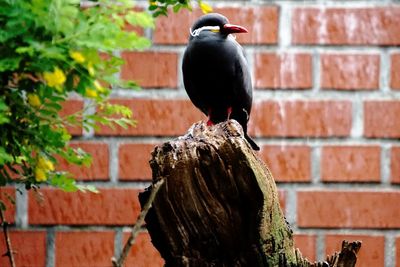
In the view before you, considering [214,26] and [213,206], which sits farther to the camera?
[214,26]

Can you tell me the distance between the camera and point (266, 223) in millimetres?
787

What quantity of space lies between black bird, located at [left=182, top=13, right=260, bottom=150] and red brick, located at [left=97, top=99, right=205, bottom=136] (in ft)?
0.99

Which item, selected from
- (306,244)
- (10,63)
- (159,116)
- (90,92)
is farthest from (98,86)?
(306,244)

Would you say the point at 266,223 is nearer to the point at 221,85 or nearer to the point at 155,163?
the point at 155,163

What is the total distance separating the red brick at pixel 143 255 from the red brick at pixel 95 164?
142mm

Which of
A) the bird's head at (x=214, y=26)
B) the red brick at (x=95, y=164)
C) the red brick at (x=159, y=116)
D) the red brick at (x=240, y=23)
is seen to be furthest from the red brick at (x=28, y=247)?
the bird's head at (x=214, y=26)

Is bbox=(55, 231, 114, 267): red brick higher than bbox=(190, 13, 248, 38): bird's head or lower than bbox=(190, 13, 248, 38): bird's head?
lower

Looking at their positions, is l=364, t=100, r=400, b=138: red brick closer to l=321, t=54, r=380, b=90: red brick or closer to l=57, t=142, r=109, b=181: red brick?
l=321, t=54, r=380, b=90: red brick

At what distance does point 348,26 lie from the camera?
1.45 m

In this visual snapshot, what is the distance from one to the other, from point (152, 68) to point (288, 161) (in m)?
0.35

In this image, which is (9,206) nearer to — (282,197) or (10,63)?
(282,197)

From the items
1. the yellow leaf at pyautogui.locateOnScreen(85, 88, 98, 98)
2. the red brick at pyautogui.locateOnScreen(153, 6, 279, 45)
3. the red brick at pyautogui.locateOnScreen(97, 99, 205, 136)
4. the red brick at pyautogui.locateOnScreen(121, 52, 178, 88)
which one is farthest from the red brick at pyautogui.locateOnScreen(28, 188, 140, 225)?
the yellow leaf at pyautogui.locateOnScreen(85, 88, 98, 98)

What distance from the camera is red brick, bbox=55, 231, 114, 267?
4.66 ft

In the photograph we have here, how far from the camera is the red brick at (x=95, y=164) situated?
142 cm
